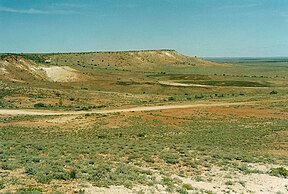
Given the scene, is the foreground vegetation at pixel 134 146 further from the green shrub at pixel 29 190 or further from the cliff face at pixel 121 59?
the cliff face at pixel 121 59

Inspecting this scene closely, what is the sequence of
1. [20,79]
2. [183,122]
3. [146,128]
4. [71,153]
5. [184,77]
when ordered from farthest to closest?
[184,77] < [20,79] < [183,122] < [146,128] < [71,153]

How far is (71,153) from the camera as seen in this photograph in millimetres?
20219

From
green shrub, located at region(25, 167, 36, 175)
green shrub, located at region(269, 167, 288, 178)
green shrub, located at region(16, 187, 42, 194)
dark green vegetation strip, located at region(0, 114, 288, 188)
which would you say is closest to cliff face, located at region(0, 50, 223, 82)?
dark green vegetation strip, located at region(0, 114, 288, 188)

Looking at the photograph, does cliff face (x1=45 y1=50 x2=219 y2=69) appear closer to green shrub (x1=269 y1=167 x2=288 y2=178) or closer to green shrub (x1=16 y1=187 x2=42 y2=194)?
green shrub (x1=269 y1=167 x2=288 y2=178)

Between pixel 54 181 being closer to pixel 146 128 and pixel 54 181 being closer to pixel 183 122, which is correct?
pixel 146 128

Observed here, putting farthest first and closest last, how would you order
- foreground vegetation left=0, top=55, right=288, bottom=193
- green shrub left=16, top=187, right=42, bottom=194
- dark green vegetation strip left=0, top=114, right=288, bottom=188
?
dark green vegetation strip left=0, top=114, right=288, bottom=188 < foreground vegetation left=0, top=55, right=288, bottom=193 < green shrub left=16, top=187, right=42, bottom=194

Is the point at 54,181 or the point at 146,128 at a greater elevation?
the point at 54,181

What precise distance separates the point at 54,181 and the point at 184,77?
322ft

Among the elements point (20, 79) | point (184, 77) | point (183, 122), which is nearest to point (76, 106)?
point (183, 122)

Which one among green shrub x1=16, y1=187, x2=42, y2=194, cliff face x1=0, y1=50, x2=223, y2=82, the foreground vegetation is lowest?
the foreground vegetation

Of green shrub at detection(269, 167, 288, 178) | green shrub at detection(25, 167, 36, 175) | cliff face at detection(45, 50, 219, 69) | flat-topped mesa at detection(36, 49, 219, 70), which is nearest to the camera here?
green shrub at detection(25, 167, 36, 175)

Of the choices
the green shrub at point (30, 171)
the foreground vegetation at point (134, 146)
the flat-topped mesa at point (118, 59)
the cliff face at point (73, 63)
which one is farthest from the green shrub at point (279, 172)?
the flat-topped mesa at point (118, 59)

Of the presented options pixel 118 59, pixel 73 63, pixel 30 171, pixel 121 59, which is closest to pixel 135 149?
pixel 30 171

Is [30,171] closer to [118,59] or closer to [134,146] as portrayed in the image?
[134,146]
